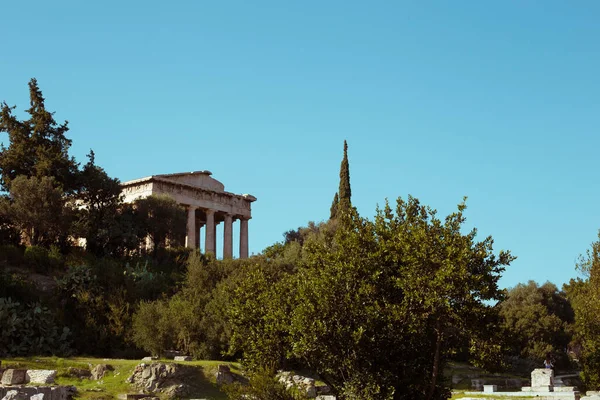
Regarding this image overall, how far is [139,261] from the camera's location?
4888cm

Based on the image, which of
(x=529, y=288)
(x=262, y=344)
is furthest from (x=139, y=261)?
(x=529, y=288)

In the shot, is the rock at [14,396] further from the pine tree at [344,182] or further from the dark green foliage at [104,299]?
the pine tree at [344,182]

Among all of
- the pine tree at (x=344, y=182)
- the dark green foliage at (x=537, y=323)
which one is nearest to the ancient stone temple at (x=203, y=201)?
the pine tree at (x=344, y=182)

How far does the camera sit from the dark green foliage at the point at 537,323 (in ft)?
185

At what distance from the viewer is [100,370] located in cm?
3020

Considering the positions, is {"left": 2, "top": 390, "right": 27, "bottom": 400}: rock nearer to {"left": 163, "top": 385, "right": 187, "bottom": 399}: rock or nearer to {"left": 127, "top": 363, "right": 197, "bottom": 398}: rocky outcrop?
{"left": 127, "top": 363, "right": 197, "bottom": 398}: rocky outcrop

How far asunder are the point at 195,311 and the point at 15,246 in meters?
13.8

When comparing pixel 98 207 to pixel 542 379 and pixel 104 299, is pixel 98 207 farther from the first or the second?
pixel 542 379

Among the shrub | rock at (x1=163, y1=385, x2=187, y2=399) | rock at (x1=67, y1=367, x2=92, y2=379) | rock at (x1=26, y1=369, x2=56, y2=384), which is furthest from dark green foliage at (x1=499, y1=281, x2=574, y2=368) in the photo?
rock at (x1=26, y1=369, x2=56, y2=384)

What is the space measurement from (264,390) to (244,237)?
1817 inches

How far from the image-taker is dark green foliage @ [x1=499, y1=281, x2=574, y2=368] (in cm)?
5653

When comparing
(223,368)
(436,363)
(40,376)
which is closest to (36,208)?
(223,368)

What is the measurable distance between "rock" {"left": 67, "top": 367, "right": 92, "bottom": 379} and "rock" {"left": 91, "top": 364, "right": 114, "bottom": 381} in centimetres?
20

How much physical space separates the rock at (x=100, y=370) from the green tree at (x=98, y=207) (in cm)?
1887
